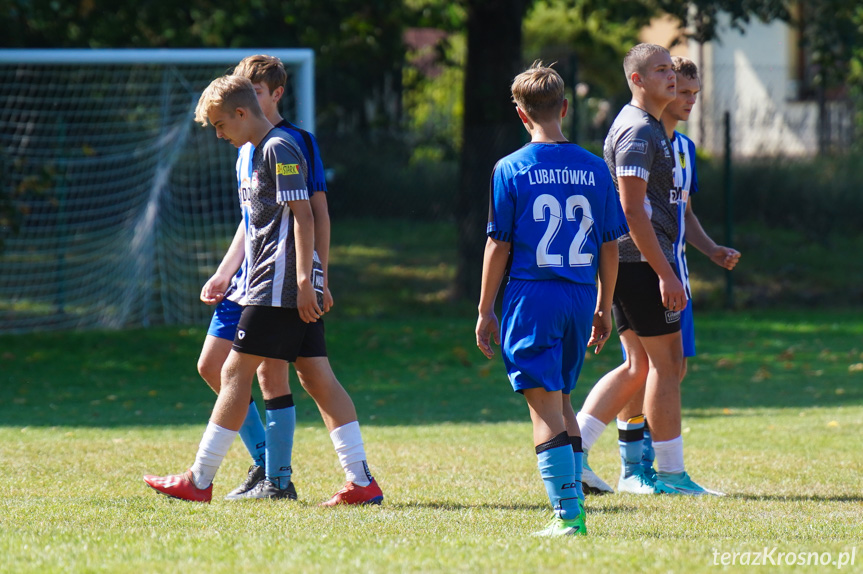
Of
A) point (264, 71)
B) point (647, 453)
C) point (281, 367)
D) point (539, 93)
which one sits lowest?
point (647, 453)

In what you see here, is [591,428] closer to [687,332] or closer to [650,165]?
[687,332]

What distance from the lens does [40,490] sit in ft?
16.6

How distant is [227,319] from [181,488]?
2.61 feet

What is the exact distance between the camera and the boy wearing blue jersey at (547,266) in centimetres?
409

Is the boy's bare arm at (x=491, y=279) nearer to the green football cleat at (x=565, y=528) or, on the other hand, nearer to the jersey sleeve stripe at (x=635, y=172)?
the green football cleat at (x=565, y=528)

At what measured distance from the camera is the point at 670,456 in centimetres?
528

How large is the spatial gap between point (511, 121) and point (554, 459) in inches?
414

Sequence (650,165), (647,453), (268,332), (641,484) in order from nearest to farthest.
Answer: (268,332)
(650,165)
(641,484)
(647,453)

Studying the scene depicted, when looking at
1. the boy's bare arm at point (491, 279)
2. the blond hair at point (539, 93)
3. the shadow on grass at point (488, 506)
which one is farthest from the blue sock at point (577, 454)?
the blond hair at point (539, 93)

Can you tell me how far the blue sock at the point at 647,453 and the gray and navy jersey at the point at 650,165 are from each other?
38.4 inches

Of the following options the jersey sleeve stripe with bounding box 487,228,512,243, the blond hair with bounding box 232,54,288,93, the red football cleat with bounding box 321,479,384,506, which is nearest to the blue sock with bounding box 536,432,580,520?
the jersey sleeve stripe with bounding box 487,228,512,243

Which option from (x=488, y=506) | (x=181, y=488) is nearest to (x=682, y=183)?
(x=488, y=506)

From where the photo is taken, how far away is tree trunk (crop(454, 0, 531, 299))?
46.7ft

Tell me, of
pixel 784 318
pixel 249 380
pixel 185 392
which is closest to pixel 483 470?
pixel 249 380
